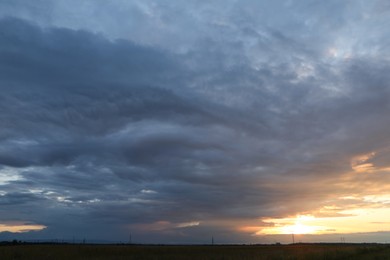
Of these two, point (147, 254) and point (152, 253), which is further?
point (152, 253)

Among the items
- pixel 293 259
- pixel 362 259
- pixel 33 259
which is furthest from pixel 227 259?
pixel 33 259

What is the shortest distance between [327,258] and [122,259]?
86.7 ft

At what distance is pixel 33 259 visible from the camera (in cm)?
4931

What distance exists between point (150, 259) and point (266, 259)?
14494 mm

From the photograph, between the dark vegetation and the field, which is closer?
the field

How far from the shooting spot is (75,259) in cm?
5241

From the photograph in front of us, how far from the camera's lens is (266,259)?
164ft

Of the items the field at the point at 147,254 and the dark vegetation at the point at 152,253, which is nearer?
the field at the point at 147,254

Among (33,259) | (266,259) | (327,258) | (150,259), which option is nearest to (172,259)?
(150,259)

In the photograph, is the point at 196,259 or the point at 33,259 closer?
the point at 33,259

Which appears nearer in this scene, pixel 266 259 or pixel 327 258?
Result: pixel 266 259

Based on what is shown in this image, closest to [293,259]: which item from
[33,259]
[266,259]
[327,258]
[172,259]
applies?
[266,259]

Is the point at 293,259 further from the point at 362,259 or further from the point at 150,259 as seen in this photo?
the point at 150,259

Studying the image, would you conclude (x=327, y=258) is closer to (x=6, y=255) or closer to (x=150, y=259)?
(x=150, y=259)
